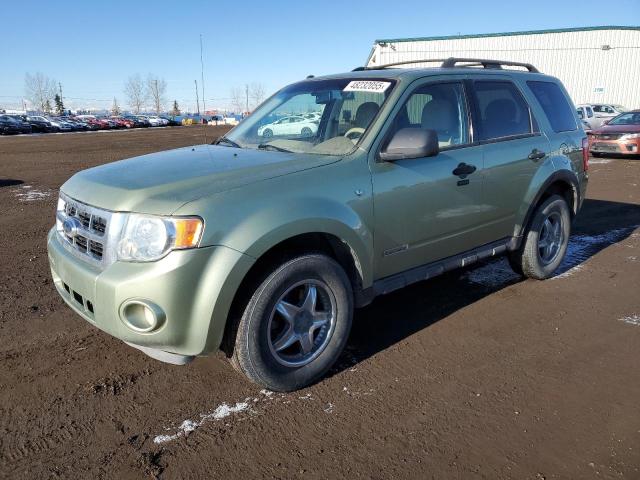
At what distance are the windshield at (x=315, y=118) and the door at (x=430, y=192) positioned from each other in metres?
0.24

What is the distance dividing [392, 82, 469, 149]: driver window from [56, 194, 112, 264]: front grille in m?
2.09

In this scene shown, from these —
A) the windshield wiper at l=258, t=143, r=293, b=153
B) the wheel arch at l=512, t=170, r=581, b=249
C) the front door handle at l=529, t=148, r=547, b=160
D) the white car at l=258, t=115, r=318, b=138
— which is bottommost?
the wheel arch at l=512, t=170, r=581, b=249

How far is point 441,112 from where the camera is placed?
396 centimetres

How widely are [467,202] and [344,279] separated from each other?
135cm

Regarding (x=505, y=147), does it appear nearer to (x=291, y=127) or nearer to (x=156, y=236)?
(x=291, y=127)

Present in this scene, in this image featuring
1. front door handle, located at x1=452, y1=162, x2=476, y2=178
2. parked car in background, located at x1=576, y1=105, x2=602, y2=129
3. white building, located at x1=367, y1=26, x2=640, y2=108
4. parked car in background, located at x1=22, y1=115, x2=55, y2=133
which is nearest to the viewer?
front door handle, located at x1=452, y1=162, x2=476, y2=178

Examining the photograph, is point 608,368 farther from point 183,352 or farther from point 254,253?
point 183,352

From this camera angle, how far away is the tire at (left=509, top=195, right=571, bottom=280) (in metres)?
4.84

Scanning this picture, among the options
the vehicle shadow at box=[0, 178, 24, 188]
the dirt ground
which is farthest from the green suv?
the vehicle shadow at box=[0, 178, 24, 188]

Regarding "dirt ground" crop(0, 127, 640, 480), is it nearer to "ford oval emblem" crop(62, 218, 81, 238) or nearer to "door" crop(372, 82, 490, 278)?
"door" crop(372, 82, 490, 278)

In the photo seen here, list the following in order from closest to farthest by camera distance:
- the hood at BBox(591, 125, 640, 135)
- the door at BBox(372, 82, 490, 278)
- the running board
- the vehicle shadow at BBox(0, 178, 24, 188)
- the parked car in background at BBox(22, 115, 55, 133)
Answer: the door at BBox(372, 82, 490, 278), the running board, the vehicle shadow at BBox(0, 178, 24, 188), the hood at BBox(591, 125, 640, 135), the parked car in background at BBox(22, 115, 55, 133)

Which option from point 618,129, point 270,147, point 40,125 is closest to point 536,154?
point 270,147

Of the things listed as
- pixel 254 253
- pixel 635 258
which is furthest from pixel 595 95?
pixel 254 253

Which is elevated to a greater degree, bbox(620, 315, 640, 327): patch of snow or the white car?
the white car
